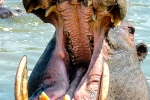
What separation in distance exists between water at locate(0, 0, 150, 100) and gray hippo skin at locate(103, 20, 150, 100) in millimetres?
2459

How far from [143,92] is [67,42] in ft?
3.03

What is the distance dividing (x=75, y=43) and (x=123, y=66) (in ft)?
1.73

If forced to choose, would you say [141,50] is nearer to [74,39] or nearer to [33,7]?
[74,39]

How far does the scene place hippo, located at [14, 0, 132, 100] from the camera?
465cm

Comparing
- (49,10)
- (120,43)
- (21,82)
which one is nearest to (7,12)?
(120,43)

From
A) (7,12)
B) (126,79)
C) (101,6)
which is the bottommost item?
(7,12)

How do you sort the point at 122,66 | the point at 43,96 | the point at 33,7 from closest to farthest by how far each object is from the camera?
the point at 43,96, the point at 33,7, the point at 122,66

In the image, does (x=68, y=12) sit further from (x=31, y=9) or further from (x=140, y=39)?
(x=140, y=39)

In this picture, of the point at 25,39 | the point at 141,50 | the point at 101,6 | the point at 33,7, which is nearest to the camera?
the point at 101,6

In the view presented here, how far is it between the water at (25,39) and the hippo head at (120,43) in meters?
2.39

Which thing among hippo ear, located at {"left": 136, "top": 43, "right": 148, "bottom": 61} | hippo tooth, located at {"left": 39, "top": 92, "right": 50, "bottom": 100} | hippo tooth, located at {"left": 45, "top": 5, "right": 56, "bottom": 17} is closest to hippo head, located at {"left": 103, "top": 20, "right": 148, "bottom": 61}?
hippo ear, located at {"left": 136, "top": 43, "right": 148, "bottom": 61}

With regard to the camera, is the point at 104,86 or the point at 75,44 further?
the point at 75,44

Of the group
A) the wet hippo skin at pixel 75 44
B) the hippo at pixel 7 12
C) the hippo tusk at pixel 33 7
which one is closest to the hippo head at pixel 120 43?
the wet hippo skin at pixel 75 44

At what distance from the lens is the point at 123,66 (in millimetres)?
5262
